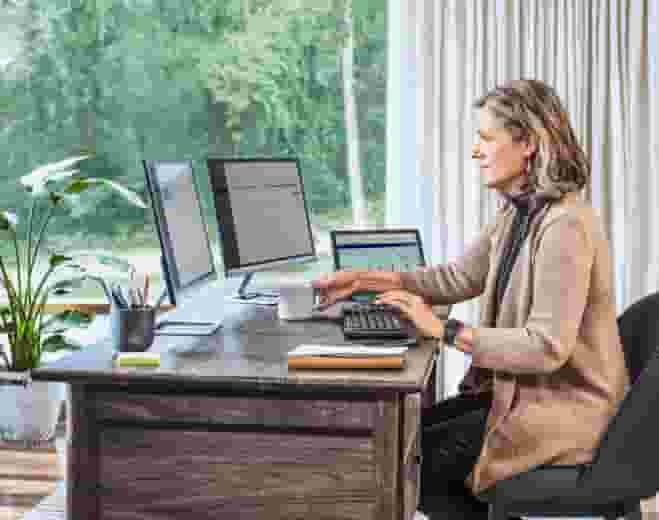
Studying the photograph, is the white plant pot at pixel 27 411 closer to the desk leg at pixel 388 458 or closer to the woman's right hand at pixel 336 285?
the woman's right hand at pixel 336 285

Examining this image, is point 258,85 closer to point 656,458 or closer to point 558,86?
point 558,86

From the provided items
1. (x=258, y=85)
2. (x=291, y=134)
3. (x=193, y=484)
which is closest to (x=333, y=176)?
(x=291, y=134)

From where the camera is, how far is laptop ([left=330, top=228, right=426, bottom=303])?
2.93 meters

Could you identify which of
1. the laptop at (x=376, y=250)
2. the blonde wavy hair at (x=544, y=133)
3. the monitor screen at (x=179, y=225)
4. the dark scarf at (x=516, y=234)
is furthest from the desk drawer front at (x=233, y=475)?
the laptop at (x=376, y=250)

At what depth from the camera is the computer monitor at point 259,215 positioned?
2.66 metres

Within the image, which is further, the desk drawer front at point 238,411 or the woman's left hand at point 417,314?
the woman's left hand at point 417,314

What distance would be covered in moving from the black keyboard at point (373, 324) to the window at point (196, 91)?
1745 mm

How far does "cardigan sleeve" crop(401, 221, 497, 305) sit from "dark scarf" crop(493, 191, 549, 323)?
0.86 ft

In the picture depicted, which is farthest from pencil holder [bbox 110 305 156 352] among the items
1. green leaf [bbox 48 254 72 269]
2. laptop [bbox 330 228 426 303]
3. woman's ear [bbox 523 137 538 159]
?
green leaf [bbox 48 254 72 269]

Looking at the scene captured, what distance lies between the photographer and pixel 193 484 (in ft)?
6.15

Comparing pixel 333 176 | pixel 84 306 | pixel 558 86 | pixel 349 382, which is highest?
pixel 558 86

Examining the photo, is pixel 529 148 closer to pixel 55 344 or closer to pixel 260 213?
pixel 260 213

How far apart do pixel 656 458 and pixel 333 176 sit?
2440 mm

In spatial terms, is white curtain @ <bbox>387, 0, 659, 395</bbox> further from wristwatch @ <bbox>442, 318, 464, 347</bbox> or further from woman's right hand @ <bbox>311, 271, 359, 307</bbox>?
wristwatch @ <bbox>442, 318, 464, 347</bbox>
